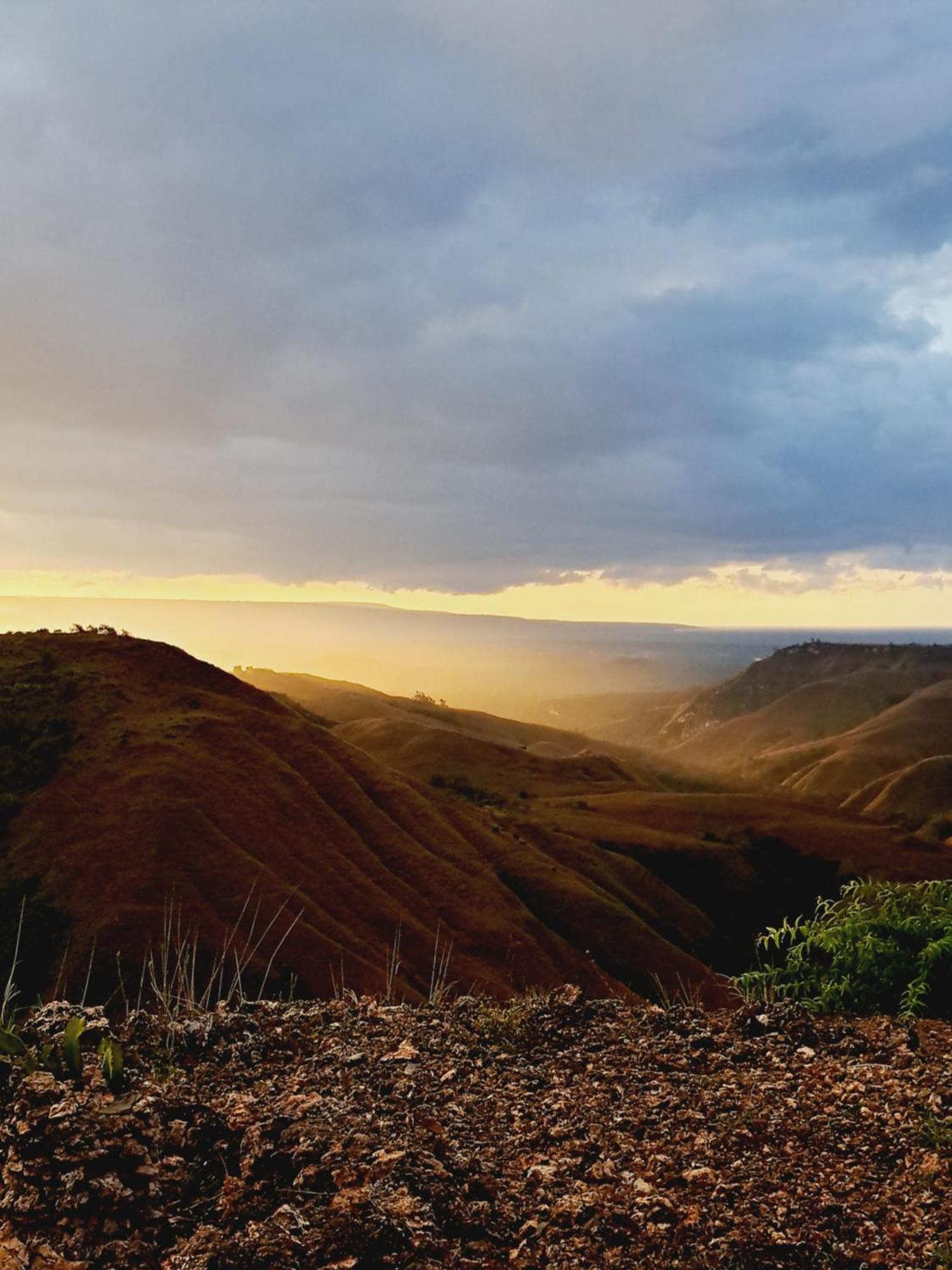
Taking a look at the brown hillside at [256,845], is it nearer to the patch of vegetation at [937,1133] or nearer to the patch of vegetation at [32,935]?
the patch of vegetation at [32,935]

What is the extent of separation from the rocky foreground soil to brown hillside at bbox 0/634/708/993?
527 inches

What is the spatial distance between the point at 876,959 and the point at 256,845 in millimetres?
20257

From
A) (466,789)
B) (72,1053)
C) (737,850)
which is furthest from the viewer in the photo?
(466,789)

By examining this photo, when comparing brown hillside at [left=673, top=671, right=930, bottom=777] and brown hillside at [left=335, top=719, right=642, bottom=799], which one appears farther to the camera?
brown hillside at [left=673, top=671, right=930, bottom=777]

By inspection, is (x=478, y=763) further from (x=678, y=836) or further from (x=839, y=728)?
(x=839, y=728)

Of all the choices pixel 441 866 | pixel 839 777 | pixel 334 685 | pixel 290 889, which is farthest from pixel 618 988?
pixel 334 685

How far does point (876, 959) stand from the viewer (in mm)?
6152

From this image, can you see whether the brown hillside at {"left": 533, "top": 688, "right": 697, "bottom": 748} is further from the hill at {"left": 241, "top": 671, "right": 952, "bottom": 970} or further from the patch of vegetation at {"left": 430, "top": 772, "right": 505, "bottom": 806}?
the patch of vegetation at {"left": 430, "top": 772, "right": 505, "bottom": 806}

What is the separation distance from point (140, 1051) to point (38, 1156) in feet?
5.14

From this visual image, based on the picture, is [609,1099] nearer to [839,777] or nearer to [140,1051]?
[140,1051]

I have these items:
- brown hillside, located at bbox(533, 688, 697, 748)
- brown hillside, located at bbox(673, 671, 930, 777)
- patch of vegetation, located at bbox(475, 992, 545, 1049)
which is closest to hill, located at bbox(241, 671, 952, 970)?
patch of vegetation, located at bbox(475, 992, 545, 1049)

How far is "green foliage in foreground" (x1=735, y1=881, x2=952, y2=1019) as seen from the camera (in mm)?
5941

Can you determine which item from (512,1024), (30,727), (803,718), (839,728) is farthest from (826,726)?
(512,1024)

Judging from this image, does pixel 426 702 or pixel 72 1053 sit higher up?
pixel 72 1053
